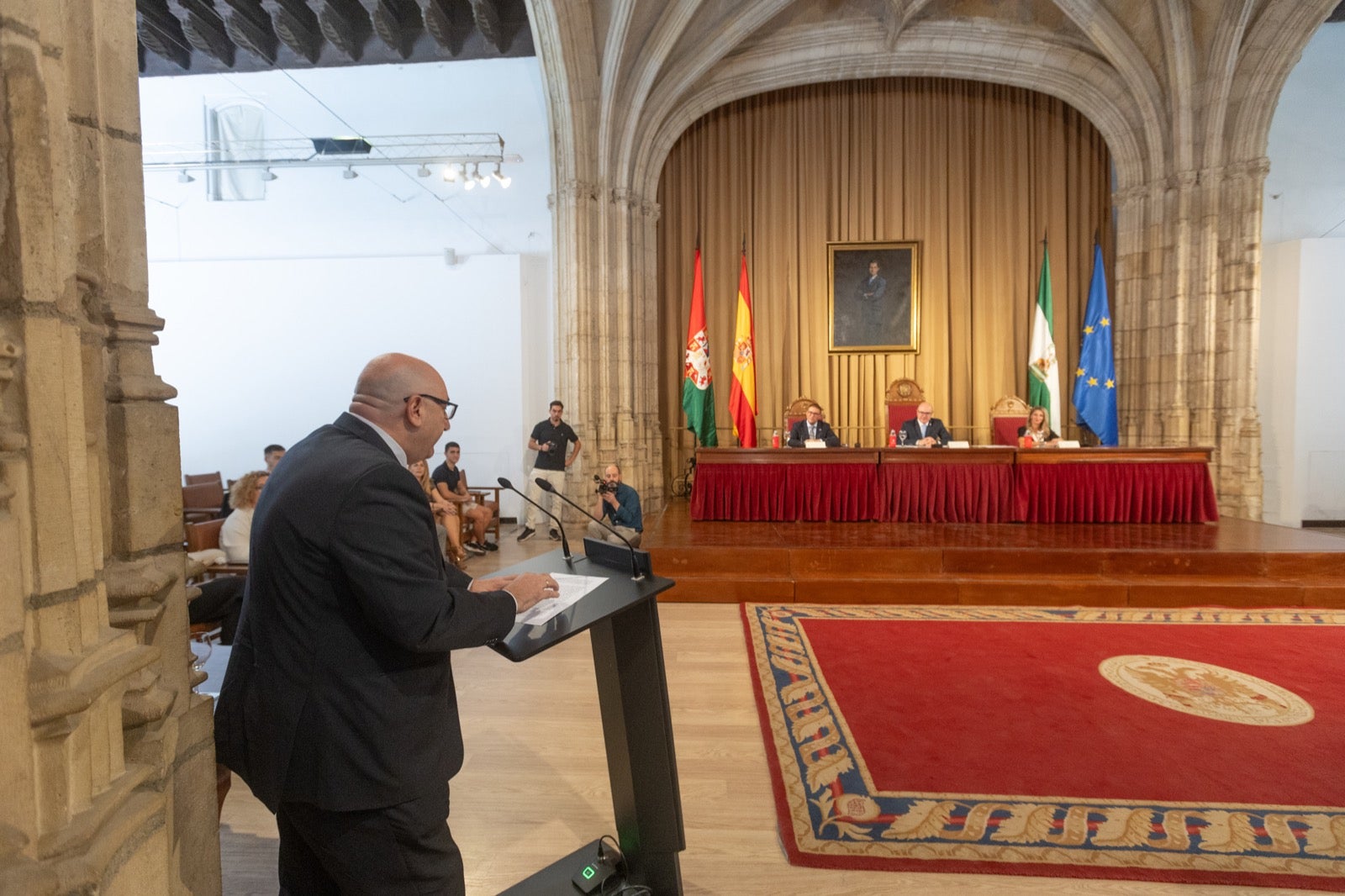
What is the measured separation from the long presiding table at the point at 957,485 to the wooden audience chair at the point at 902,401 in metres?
2.02

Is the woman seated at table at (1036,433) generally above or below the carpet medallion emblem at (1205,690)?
above

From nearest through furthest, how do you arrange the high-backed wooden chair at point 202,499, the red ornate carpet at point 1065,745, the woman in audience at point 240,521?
the red ornate carpet at point 1065,745, the woman in audience at point 240,521, the high-backed wooden chair at point 202,499

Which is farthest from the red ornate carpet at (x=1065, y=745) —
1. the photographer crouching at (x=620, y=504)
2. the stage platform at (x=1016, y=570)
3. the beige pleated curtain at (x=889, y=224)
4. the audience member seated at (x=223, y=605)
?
the beige pleated curtain at (x=889, y=224)

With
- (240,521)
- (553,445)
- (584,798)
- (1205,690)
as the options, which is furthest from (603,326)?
(1205,690)

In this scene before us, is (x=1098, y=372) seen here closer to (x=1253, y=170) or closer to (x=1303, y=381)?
(x=1303, y=381)

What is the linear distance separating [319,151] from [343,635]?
917 cm

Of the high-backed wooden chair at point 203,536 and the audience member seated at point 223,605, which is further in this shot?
the high-backed wooden chair at point 203,536

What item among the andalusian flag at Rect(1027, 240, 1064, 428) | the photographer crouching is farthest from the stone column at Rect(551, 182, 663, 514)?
the andalusian flag at Rect(1027, 240, 1064, 428)

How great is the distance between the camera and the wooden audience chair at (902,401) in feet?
26.3

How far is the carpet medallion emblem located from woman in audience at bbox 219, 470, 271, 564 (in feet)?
15.3

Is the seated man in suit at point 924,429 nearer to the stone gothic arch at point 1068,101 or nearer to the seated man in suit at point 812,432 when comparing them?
the seated man in suit at point 812,432

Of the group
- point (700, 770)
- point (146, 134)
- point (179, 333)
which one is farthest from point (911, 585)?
point (146, 134)

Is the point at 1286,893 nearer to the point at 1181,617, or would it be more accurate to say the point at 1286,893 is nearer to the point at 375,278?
the point at 1181,617

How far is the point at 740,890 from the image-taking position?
192cm
